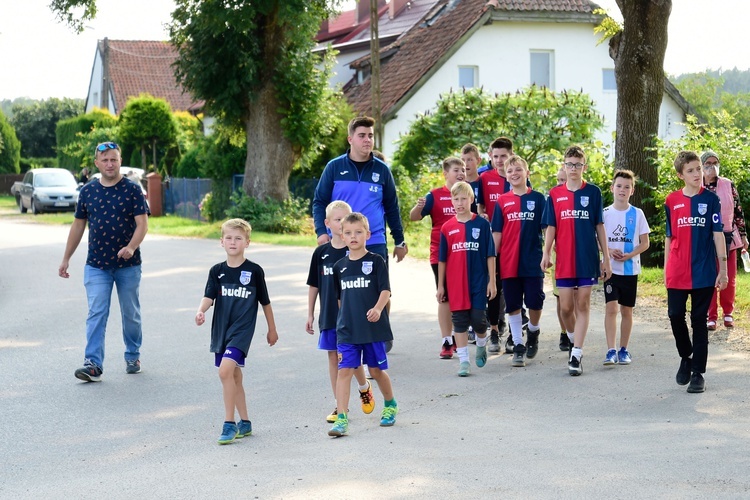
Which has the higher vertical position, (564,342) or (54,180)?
(54,180)

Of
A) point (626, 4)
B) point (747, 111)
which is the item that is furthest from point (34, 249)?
point (747, 111)

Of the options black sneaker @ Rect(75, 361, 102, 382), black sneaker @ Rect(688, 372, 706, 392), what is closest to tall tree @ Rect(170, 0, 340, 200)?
black sneaker @ Rect(75, 361, 102, 382)

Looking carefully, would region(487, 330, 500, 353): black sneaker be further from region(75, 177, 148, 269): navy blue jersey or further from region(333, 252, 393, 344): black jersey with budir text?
region(75, 177, 148, 269): navy blue jersey

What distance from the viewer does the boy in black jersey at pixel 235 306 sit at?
23.9 ft

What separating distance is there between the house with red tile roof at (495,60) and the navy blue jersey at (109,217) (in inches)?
968

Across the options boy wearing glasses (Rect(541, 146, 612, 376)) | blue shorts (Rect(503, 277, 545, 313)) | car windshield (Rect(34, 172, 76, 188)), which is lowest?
blue shorts (Rect(503, 277, 545, 313))

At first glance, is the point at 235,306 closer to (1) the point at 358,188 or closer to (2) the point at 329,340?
(2) the point at 329,340

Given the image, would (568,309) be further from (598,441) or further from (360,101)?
(360,101)

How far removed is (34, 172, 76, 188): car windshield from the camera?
130 feet

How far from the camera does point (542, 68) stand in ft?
125

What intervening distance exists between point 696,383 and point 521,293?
1.99 m

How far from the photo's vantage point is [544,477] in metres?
5.92

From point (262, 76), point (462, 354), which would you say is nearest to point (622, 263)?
point (462, 354)

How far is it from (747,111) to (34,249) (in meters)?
56.1
